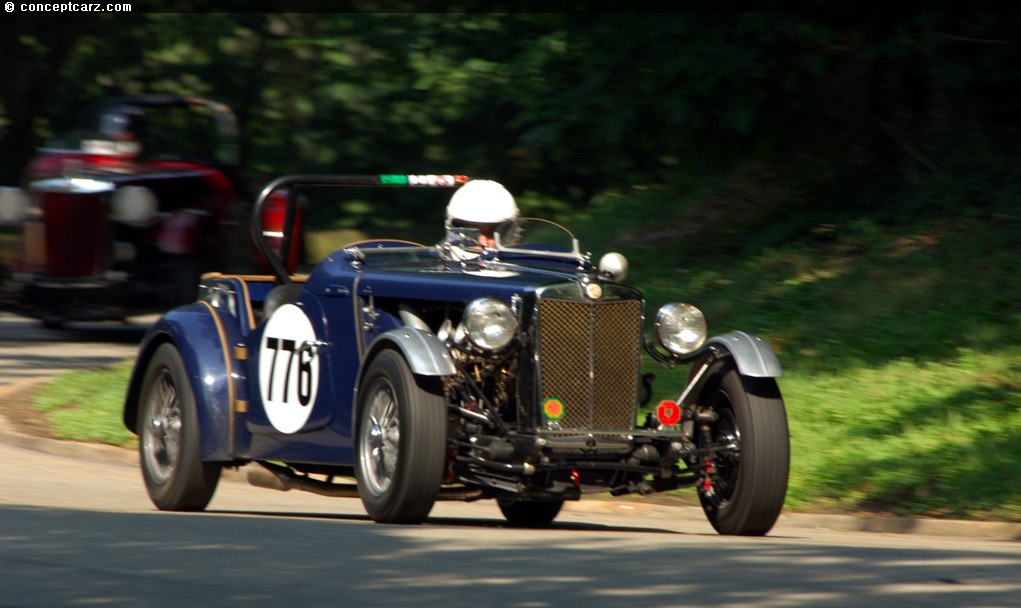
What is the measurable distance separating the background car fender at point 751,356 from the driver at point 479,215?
1393mm

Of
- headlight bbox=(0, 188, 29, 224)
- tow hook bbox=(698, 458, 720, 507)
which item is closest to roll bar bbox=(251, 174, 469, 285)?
tow hook bbox=(698, 458, 720, 507)

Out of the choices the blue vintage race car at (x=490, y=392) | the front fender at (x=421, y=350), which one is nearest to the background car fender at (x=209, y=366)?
the blue vintage race car at (x=490, y=392)

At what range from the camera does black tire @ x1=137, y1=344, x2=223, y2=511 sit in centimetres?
880

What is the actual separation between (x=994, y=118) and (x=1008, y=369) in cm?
502

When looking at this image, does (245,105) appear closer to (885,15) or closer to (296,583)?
(885,15)

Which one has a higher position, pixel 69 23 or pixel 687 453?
pixel 69 23

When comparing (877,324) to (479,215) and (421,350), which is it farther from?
(421,350)

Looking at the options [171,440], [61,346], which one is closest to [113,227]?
[61,346]

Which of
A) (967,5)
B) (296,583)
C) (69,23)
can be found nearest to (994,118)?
(967,5)

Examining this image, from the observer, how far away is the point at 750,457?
7613 millimetres

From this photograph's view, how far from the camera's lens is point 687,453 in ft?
25.2

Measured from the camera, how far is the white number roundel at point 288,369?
829 centimetres

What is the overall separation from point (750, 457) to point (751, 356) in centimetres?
48

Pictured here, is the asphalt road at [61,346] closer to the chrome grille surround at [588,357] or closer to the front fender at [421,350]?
the front fender at [421,350]
